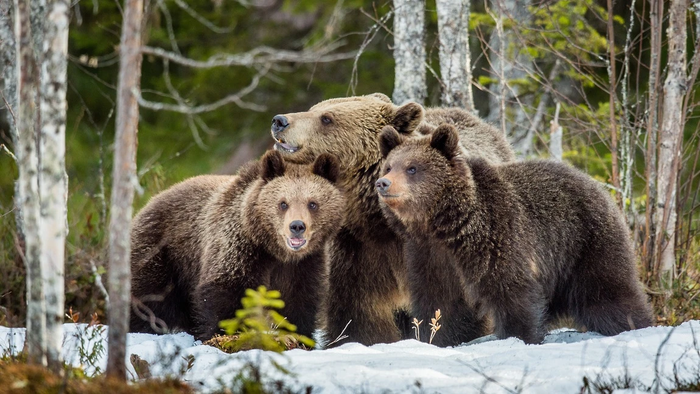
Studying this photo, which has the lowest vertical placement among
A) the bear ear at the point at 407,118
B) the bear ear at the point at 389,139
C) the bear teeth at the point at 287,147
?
the bear teeth at the point at 287,147

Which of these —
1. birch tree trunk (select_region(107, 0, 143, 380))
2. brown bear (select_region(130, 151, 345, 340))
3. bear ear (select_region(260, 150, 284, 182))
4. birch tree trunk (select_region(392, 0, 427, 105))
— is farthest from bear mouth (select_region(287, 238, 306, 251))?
birch tree trunk (select_region(392, 0, 427, 105))

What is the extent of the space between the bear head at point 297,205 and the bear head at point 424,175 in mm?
541

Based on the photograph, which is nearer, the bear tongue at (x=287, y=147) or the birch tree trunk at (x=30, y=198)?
the birch tree trunk at (x=30, y=198)

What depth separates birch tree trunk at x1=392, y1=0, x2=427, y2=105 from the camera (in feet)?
28.1

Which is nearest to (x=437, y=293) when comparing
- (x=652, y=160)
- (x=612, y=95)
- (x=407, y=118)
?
(x=407, y=118)

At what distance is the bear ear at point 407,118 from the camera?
21.7ft

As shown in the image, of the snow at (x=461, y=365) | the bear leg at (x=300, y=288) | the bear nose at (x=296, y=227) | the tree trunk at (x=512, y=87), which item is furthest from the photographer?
the tree trunk at (x=512, y=87)

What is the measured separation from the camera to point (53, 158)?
3.81 m

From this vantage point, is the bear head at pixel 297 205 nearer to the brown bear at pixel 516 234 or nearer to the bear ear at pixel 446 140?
the brown bear at pixel 516 234

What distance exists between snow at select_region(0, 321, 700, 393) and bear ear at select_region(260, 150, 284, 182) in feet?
4.87

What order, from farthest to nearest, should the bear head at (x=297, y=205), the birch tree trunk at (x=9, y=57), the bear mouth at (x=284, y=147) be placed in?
the bear mouth at (x=284, y=147), the birch tree trunk at (x=9, y=57), the bear head at (x=297, y=205)

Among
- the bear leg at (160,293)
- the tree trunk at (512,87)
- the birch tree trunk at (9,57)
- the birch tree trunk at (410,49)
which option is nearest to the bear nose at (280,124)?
the bear leg at (160,293)

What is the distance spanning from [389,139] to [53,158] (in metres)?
2.91

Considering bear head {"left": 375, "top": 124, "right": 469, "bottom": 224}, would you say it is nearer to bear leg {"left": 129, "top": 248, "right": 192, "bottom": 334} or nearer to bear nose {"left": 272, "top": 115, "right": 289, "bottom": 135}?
bear nose {"left": 272, "top": 115, "right": 289, "bottom": 135}
